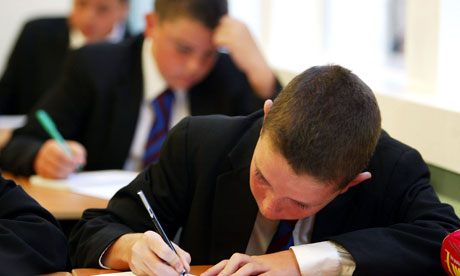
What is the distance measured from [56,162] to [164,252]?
138 centimetres

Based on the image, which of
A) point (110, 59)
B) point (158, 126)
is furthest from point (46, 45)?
point (158, 126)

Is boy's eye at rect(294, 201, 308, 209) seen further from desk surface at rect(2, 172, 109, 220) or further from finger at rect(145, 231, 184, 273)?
desk surface at rect(2, 172, 109, 220)

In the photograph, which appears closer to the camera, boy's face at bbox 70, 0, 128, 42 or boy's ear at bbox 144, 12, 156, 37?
boy's ear at bbox 144, 12, 156, 37

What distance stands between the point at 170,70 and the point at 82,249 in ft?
4.62

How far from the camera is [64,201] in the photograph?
2537 millimetres

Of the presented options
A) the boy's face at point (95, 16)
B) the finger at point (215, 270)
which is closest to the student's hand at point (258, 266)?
the finger at point (215, 270)

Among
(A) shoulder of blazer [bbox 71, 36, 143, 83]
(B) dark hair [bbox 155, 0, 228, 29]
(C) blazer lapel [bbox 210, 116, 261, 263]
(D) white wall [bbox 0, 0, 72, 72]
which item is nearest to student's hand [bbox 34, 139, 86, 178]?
(A) shoulder of blazer [bbox 71, 36, 143, 83]

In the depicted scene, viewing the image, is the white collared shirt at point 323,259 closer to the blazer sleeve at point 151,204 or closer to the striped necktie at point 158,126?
the blazer sleeve at point 151,204

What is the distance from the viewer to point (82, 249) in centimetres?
183

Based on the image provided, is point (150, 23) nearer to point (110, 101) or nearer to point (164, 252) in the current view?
point (110, 101)

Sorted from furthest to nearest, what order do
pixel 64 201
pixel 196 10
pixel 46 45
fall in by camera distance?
pixel 46 45
pixel 196 10
pixel 64 201

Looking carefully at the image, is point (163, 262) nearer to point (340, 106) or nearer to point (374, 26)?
point (340, 106)

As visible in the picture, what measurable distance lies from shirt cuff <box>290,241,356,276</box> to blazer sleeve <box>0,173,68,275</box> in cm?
60

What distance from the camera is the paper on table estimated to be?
8.69 ft
